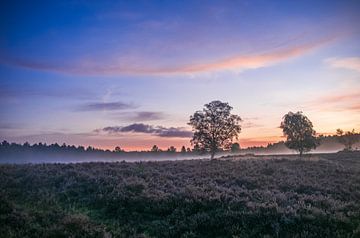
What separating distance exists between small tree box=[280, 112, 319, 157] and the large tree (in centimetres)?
1904

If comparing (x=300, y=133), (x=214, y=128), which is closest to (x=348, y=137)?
(x=300, y=133)

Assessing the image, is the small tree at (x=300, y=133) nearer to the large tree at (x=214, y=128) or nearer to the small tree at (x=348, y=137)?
the large tree at (x=214, y=128)

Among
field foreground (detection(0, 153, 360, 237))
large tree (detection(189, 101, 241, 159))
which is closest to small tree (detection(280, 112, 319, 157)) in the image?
large tree (detection(189, 101, 241, 159))

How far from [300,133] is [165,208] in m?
57.7

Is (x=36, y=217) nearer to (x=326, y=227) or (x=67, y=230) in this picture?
(x=67, y=230)

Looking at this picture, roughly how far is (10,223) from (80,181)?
406 inches

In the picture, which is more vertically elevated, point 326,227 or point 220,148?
point 220,148

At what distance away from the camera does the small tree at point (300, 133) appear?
68938 mm

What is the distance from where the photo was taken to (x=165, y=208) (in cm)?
1728

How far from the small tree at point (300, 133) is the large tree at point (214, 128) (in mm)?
19043

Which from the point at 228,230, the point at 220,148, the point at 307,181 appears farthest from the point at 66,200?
the point at 220,148

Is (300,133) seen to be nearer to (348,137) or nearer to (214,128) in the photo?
(214,128)

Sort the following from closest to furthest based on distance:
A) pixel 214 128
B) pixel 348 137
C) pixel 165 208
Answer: pixel 165 208 < pixel 214 128 < pixel 348 137

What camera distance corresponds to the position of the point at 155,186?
22922 mm
